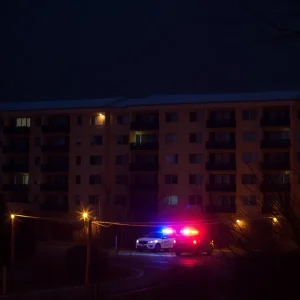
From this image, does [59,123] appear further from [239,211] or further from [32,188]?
[239,211]

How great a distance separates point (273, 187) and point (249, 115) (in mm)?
52354

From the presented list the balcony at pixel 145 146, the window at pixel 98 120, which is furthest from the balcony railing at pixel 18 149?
the balcony at pixel 145 146

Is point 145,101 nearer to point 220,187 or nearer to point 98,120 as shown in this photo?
point 98,120

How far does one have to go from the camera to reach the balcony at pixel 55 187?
62.3 m

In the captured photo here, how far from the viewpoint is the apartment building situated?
56.2 metres

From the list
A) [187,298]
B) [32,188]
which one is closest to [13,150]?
[32,188]

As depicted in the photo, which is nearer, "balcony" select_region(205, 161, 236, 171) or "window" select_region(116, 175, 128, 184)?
"balcony" select_region(205, 161, 236, 171)

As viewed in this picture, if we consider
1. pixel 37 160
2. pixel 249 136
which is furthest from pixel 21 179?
pixel 249 136

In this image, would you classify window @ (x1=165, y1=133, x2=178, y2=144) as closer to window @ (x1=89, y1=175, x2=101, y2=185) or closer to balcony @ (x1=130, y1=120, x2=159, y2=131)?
balcony @ (x1=130, y1=120, x2=159, y2=131)

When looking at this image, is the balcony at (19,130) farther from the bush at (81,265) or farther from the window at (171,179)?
the bush at (81,265)

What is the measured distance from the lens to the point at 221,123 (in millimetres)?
57375

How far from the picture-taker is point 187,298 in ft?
29.7

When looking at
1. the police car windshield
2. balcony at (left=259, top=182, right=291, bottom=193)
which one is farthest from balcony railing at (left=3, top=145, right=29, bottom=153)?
balcony at (left=259, top=182, right=291, bottom=193)

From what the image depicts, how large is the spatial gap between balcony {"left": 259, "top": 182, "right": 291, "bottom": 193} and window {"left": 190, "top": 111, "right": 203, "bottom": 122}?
5281 cm
